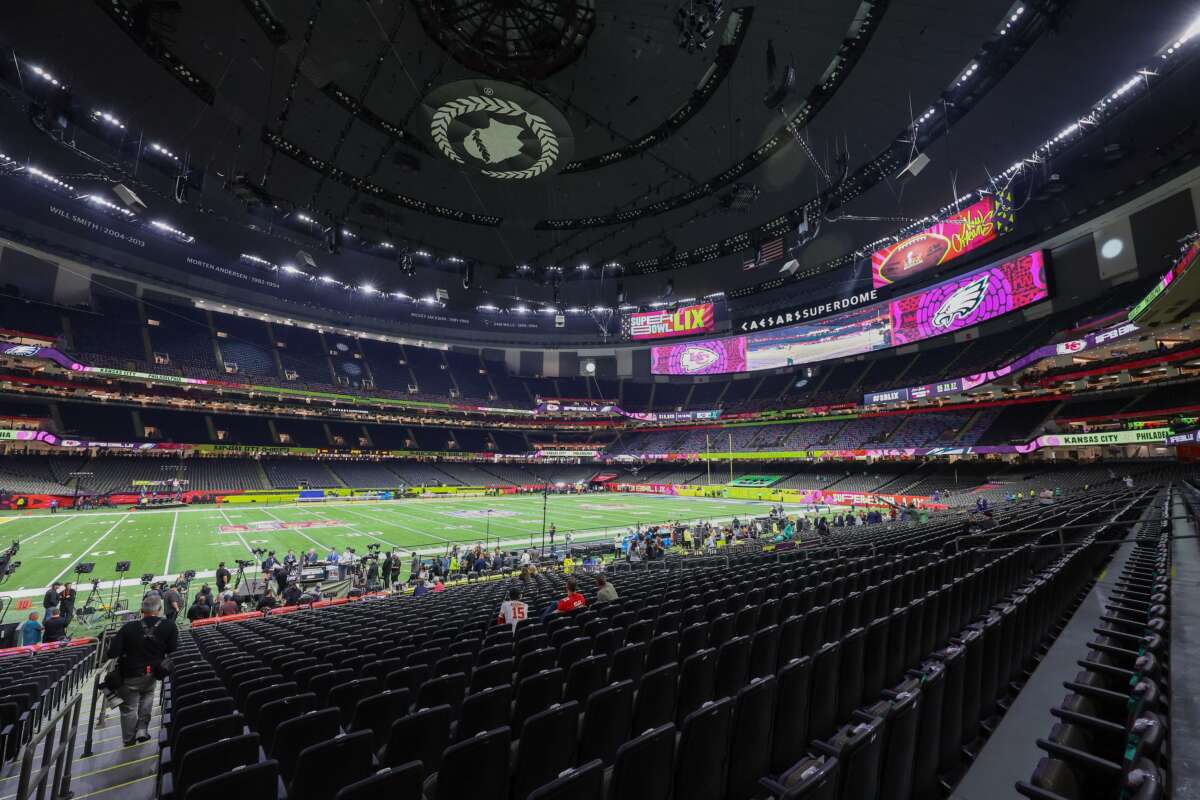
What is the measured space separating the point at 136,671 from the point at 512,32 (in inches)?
819

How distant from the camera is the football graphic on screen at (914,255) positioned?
34062 millimetres

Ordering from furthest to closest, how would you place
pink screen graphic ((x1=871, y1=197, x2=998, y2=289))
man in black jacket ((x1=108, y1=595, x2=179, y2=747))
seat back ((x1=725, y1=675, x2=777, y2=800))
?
pink screen graphic ((x1=871, y1=197, x2=998, y2=289))
man in black jacket ((x1=108, y1=595, x2=179, y2=747))
seat back ((x1=725, y1=675, x2=777, y2=800))


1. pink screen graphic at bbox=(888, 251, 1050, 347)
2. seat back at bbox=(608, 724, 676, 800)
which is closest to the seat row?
seat back at bbox=(608, 724, 676, 800)

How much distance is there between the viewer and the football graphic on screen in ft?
112

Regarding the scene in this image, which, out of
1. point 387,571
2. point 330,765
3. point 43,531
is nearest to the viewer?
point 330,765

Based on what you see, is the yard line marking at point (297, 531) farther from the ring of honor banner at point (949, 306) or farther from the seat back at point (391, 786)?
the ring of honor banner at point (949, 306)

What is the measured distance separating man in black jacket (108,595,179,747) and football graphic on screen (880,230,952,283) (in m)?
42.0

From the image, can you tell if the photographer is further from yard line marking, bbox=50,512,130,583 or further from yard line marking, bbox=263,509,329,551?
yard line marking, bbox=50,512,130,583

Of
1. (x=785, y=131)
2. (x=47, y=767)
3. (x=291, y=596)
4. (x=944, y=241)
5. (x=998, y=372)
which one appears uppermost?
(x=785, y=131)

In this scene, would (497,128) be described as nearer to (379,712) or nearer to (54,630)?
(54,630)

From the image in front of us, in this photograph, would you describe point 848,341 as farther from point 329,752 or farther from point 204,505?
point 204,505

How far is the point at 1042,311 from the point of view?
3681cm

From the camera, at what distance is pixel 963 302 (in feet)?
127

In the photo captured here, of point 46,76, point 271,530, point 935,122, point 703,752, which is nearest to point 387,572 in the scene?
point 271,530
